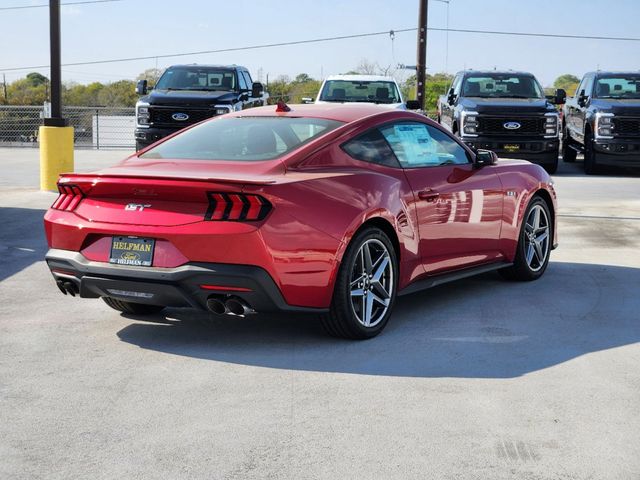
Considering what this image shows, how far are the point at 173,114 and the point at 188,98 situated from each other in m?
0.45

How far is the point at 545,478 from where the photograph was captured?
403 cm

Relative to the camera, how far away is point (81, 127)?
32.7 m

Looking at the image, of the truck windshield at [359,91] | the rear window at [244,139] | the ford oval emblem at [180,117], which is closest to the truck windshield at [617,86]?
the truck windshield at [359,91]

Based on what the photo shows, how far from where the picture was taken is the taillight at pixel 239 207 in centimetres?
573

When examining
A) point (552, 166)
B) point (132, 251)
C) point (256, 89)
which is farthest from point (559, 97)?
point (132, 251)

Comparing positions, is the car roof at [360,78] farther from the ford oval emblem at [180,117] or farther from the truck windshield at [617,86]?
the truck windshield at [617,86]

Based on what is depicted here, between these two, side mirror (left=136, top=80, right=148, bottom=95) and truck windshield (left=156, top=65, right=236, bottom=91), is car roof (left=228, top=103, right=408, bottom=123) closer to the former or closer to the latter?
truck windshield (left=156, top=65, right=236, bottom=91)

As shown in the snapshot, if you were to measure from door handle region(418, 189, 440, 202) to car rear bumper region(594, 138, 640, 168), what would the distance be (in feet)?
45.3

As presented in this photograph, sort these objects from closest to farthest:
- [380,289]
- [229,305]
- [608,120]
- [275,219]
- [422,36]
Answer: [275,219], [229,305], [380,289], [608,120], [422,36]

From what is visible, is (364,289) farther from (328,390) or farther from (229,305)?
(328,390)

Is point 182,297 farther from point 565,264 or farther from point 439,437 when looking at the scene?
point 565,264

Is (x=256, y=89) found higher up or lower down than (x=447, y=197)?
higher up

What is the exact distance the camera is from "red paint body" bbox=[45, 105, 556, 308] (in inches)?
226

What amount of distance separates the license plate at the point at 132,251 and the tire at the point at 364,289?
44.3 inches
